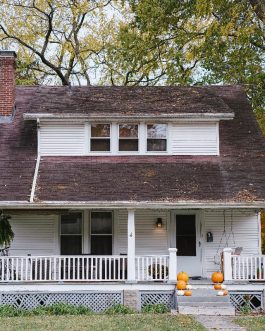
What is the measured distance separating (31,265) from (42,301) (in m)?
1.11

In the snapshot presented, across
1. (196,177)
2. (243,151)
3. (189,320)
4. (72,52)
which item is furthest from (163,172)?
(72,52)

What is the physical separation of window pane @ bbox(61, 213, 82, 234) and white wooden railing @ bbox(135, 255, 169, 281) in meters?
2.32

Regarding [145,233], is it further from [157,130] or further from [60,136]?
[60,136]

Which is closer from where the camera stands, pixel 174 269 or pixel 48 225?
pixel 174 269

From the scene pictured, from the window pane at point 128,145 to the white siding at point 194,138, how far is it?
1227mm

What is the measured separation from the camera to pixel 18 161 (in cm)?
2006

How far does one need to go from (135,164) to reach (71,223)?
292 cm

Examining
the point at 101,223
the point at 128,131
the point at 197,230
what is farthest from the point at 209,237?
the point at 128,131

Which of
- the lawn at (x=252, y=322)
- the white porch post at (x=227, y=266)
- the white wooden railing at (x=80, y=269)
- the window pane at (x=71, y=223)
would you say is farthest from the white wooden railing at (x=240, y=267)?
the window pane at (x=71, y=223)

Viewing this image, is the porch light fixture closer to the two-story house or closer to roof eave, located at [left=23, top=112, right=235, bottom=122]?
the two-story house

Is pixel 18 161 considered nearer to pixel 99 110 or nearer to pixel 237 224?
pixel 99 110

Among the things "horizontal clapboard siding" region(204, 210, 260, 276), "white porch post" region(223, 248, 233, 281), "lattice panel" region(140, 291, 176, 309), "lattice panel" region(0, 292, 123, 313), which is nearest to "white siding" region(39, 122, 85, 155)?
"horizontal clapboard siding" region(204, 210, 260, 276)

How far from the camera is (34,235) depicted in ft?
66.2

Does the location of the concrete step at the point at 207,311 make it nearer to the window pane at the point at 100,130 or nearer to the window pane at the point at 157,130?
the window pane at the point at 157,130
